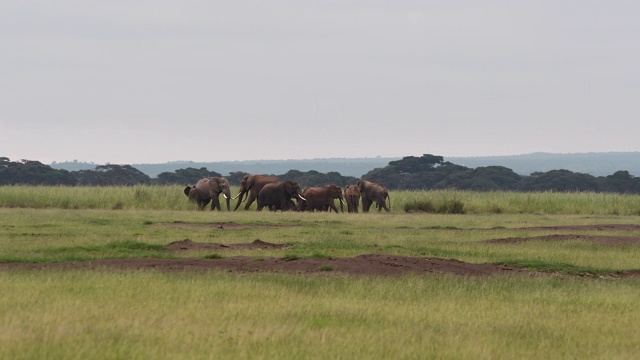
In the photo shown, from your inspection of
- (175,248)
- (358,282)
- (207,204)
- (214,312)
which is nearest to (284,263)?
(358,282)

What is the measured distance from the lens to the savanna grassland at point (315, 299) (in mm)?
10562

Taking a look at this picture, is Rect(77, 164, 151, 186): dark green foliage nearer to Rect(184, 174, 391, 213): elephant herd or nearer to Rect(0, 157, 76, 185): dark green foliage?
Rect(0, 157, 76, 185): dark green foliage

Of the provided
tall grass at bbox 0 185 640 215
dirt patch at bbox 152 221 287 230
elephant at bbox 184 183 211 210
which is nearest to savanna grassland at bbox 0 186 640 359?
dirt patch at bbox 152 221 287 230

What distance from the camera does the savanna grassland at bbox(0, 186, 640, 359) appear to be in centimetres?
1056

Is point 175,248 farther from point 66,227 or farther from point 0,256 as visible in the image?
point 66,227

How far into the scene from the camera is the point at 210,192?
45.4 meters

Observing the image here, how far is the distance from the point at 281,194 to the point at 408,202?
5.87 metres

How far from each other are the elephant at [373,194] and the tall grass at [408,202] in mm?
936

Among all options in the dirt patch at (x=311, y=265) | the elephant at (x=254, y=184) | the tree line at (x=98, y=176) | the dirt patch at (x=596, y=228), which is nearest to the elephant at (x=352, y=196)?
the elephant at (x=254, y=184)

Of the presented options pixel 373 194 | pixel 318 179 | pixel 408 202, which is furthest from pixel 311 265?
pixel 318 179

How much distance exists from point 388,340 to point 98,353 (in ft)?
10.0

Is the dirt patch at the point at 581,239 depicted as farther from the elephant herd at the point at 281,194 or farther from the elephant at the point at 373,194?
the elephant at the point at 373,194

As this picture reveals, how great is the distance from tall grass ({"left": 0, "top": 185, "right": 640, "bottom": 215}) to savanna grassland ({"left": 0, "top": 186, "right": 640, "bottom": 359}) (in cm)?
1413

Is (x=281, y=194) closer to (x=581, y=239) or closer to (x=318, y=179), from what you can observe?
(x=581, y=239)
